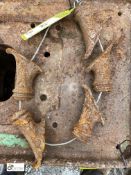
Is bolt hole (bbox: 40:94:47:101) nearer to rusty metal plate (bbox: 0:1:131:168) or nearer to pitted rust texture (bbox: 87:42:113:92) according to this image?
rusty metal plate (bbox: 0:1:131:168)

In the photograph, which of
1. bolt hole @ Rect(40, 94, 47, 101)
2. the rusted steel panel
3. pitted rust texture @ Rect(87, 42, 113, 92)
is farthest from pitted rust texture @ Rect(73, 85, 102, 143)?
the rusted steel panel

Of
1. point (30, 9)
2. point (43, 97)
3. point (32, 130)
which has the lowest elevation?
point (32, 130)

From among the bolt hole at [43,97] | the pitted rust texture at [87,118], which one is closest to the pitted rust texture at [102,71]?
the pitted rust texture at [87,118]

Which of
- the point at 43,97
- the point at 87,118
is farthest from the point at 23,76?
the point at 87,118

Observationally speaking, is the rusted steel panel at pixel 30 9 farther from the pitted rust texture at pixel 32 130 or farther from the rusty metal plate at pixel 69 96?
the pitted rust texture at pixel 32 130

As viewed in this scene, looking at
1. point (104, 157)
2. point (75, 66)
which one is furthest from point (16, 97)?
point (104, 157)

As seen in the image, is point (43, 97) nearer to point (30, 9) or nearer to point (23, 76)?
point (23, 76)
